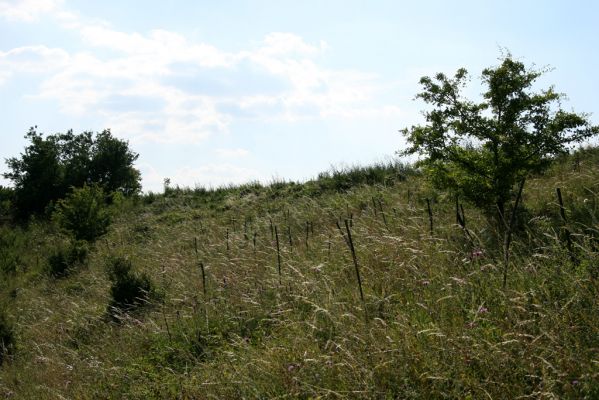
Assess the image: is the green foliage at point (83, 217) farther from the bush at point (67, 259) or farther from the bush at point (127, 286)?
the bush at point (127, 286)

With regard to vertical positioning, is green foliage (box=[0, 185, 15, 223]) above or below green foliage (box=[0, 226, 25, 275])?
above

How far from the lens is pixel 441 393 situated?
3.31 metres

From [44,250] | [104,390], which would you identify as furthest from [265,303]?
[44,250]

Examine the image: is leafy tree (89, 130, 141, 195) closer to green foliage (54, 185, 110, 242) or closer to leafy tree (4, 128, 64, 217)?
leafy tree (4, 128, 64, 217)

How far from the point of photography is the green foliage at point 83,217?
16.1m

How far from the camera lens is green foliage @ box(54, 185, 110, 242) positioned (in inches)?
633

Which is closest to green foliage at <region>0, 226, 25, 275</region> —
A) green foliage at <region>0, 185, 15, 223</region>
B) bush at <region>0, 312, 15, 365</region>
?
green foliage at <region>0, 185, 15, 223</region>

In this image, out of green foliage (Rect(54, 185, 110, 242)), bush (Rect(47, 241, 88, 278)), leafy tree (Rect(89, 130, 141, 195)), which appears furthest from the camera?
leafy tree (Rect(89, 130, 141, 195))

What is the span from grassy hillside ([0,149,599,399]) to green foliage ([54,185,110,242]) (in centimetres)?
399

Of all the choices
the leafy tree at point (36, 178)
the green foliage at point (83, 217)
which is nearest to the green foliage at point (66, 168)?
the leafy tree at point (36, 178)

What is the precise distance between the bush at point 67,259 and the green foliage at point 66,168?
8316mm

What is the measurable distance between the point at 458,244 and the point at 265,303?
2.48 metres

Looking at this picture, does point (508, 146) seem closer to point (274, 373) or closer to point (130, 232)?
point (274, 373)

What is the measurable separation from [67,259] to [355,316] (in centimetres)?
1248
